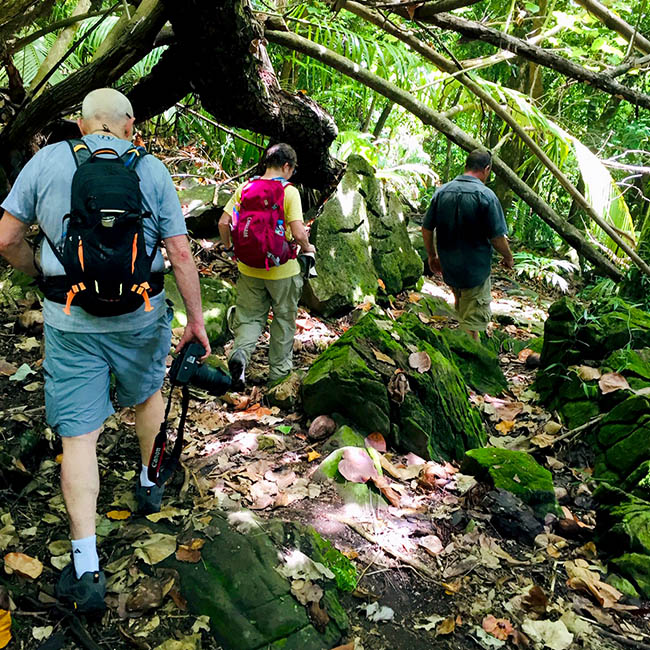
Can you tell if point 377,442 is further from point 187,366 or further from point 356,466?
point 187,366

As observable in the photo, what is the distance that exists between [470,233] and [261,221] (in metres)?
2.23

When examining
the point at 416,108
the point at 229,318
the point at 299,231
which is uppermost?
the point at 416,108

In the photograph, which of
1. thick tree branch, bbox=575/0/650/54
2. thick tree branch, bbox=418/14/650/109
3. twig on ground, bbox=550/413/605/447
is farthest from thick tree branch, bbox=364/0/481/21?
twig on ground, bbox=550/413/605/447

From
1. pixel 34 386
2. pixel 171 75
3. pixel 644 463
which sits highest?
pixel 171 75

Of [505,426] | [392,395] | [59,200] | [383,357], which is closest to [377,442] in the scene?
[392,395]

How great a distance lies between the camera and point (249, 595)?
227 cm

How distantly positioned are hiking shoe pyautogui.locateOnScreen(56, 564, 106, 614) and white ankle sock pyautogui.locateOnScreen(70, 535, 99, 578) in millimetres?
21

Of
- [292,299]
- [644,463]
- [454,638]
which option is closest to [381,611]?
[454,638]

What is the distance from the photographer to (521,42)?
4.14 m

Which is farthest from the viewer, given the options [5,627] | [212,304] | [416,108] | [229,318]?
[229,318]

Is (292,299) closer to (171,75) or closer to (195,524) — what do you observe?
(171,75)

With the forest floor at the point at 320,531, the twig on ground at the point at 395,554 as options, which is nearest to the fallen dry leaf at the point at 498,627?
the forest floor at the point at 320,531

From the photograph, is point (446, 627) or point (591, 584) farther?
point (591, 584)

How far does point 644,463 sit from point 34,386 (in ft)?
13.5
